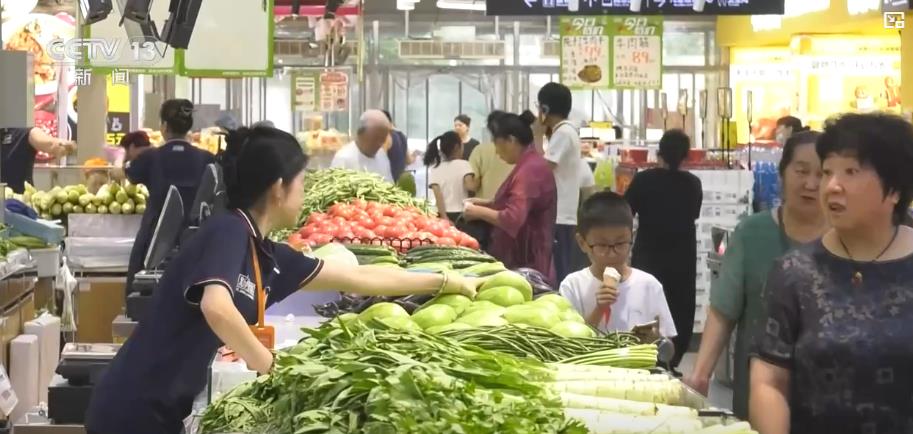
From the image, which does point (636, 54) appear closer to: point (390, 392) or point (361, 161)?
point (361, 161)

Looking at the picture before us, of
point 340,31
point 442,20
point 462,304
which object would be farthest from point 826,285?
point 442,20

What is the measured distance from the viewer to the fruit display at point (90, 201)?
34.9 feet

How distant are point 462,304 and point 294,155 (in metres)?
0.76

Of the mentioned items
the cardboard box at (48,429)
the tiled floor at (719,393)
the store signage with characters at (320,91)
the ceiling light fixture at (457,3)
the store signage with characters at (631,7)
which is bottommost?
the tiled floor at (719,393)

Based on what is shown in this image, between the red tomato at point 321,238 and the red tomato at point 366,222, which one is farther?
the red tomato at point 366,222

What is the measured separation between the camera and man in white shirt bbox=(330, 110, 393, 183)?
11727 millimetres

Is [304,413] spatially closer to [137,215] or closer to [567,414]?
[567,414]

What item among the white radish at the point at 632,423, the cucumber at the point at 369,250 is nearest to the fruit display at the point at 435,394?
the white radish at the point at 632,423

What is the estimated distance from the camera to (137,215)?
1067 cm

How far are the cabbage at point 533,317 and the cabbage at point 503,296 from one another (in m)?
0.35

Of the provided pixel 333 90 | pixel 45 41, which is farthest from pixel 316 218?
pixel 333 90

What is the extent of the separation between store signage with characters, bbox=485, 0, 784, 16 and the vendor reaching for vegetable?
7.31m

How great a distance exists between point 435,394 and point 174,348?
1572 millimetres

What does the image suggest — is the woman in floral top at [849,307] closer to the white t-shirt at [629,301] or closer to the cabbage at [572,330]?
the cabbage at [572,330]
